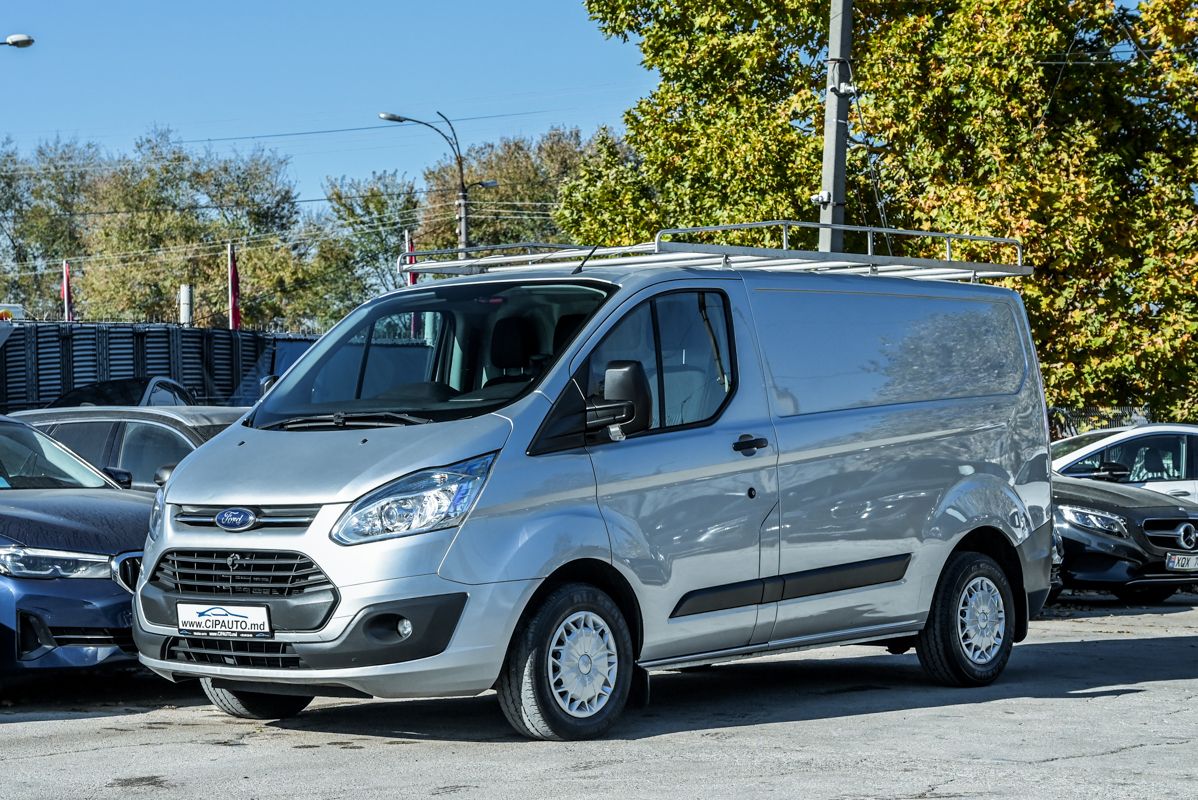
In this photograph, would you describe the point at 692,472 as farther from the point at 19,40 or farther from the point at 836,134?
the point at 19,40

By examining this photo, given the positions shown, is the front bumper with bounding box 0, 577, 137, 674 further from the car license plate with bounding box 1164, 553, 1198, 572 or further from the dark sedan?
the car license plate with bounding box 1164, 553, 1198, 572

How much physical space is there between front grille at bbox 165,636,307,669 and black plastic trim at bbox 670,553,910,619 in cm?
169

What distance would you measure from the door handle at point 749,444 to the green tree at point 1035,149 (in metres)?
15.5

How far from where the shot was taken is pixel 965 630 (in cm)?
902

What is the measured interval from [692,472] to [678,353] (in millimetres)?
565

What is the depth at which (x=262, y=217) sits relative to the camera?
74750 millimetres

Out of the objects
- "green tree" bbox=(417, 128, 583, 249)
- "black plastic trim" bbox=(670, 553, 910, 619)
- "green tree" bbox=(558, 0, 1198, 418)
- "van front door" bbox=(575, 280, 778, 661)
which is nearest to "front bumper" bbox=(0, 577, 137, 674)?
"van front door" bbox=(575, 280, 778, 661)

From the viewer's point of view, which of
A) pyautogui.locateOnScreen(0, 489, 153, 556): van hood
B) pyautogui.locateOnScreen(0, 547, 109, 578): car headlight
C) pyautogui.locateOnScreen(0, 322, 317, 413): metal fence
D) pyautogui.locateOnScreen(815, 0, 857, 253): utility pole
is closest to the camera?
pyautogui.locateOnScreen(0, 547, 109, 578): car headlight

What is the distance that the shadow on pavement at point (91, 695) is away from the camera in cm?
809

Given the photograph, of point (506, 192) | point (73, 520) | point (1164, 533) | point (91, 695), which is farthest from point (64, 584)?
point (506, 192)

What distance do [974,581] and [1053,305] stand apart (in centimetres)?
1518

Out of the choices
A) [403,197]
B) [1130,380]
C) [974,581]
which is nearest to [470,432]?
[974,581]

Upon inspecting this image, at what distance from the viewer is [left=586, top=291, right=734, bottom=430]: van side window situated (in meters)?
7.41

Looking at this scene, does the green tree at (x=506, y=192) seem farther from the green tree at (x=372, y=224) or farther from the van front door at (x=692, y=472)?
the van front door at (x=692, y=472)
